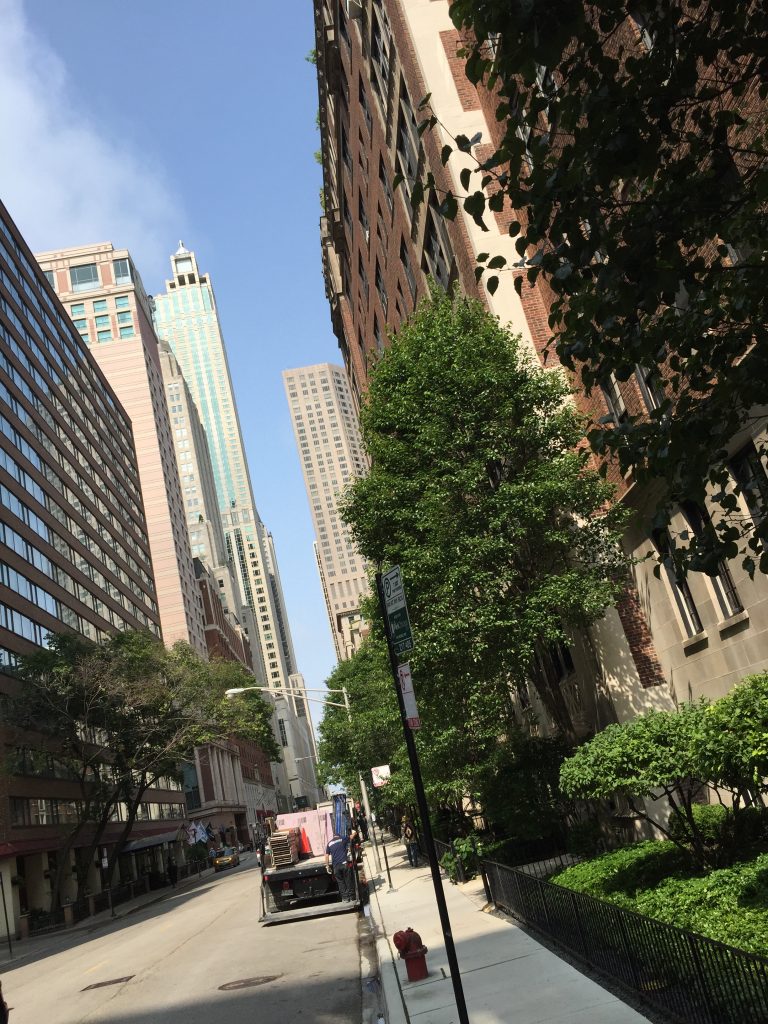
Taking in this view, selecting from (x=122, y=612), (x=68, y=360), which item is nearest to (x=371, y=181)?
(x=68, y=360)

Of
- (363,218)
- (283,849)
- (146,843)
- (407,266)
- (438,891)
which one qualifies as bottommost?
(438,891)

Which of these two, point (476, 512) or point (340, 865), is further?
point (340, 865)

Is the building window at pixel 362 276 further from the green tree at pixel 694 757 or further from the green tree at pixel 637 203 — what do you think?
the green tree at pixel 637 203

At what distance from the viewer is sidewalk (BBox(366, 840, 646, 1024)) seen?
26.4ft

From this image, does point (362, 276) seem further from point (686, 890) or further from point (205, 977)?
point (686, 890)

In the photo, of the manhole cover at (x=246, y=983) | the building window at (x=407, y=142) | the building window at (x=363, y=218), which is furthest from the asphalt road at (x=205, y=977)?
the building window at (x=363, y=218)

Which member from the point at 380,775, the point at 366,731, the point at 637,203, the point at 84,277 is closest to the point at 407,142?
the point at 380,775

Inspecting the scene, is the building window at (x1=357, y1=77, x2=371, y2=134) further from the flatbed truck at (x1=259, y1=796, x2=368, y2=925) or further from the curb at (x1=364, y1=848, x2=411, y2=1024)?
the curb at (x1=364, y1=848, x2=411, y2=1024)

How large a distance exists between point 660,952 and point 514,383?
40.5ft

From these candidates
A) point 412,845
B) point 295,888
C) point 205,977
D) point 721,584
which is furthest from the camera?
point 412,845

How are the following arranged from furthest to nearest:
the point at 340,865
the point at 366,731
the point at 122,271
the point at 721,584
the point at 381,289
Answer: the point at 122,271 < the point at 381,289 < the point at 366,731 < the point at 340,865 < the point at 721,584

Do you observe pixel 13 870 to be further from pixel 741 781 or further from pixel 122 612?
pixel 741 781

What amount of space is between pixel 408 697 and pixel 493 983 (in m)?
3.95

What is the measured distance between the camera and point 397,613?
838 cm
